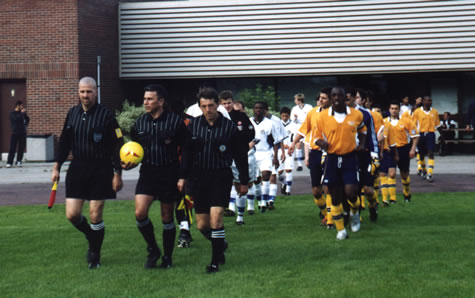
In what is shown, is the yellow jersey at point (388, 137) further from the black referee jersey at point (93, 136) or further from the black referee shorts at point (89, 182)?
the black referee shorts at point (89, 182)

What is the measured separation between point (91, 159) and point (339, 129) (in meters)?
3.45

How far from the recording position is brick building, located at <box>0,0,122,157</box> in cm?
2636

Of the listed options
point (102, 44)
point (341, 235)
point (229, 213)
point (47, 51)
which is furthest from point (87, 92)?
point (102, 44)

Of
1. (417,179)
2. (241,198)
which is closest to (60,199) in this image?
(241,198)

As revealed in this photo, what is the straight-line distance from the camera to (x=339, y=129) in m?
10.6

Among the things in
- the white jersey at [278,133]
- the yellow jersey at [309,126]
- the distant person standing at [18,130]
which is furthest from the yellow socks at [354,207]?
the distant person standing at [18,130]

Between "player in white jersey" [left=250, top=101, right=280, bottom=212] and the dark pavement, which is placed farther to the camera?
the dark pavement

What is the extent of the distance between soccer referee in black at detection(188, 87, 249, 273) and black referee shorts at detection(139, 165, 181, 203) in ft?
0.82

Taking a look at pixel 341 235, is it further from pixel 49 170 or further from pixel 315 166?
pixel 49 170

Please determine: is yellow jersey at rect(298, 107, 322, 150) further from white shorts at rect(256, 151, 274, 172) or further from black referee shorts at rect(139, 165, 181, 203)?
black referee shorts at rect(139, 165, 181, 203)

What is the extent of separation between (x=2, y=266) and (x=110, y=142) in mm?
1943

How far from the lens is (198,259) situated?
31.2ft

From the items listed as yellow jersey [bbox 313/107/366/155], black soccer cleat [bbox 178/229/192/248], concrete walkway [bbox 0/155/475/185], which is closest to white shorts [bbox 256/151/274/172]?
yellow jersey [bbox 313/107/366/155]

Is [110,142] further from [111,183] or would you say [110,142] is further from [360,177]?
[360,177]
